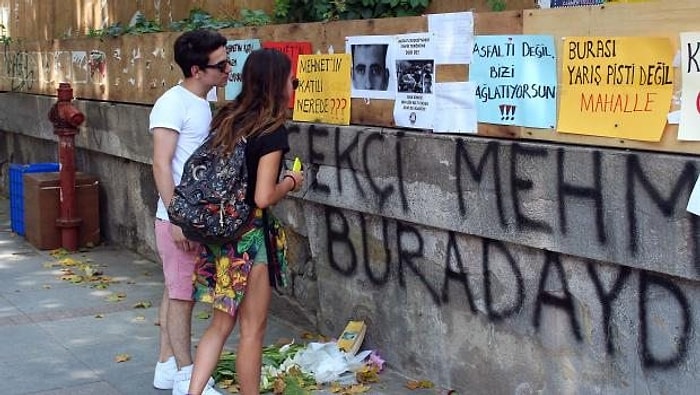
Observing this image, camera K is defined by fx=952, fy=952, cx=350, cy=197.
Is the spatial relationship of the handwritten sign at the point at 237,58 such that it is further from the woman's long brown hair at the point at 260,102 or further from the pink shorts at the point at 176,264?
the woman's long brown hair at the point at 260,102

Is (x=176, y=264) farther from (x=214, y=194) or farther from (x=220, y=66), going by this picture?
(x=220, y=66)

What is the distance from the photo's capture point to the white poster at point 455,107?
190 inches

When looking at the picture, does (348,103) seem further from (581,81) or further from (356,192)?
(581,81)

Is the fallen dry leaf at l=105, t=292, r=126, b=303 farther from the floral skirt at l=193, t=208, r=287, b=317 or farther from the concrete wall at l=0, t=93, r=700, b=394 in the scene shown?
the floral skirt at l=193, t=208, r=287, b=317

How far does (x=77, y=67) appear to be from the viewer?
32.6 feet

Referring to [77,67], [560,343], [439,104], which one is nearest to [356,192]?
[439,104]

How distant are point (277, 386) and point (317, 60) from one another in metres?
2.04

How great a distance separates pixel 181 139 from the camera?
4633 mm

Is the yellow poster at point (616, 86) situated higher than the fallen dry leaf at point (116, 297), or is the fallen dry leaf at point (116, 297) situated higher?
the yellow poster at point (616, 86)

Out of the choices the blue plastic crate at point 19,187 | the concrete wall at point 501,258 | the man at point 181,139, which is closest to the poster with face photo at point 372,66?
the concrete wall at point 501,258

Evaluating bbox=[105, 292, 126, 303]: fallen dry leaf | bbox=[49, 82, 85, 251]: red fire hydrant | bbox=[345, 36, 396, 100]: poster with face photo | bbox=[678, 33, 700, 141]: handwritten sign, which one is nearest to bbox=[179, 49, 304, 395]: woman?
bbox=[345, 36, 396, 100]: poster with face photo

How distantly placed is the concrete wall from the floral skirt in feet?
3.38

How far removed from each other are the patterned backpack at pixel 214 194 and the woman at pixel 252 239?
4cm

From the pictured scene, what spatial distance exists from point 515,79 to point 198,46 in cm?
154
